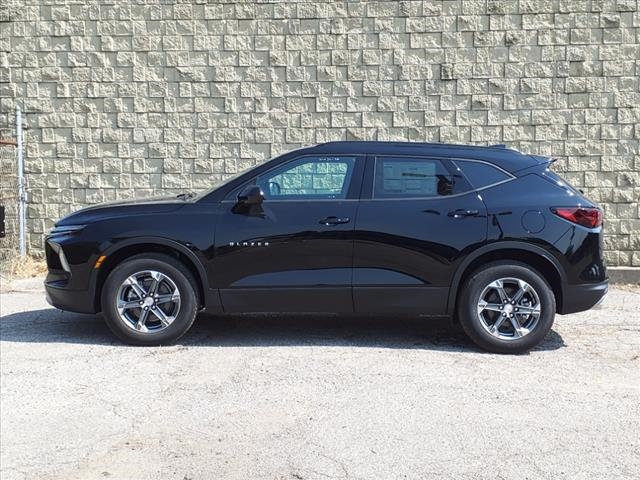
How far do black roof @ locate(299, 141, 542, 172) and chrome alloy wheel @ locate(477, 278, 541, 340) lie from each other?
3.33 feet

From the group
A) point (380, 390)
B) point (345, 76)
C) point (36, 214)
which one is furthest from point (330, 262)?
point (36, 214)

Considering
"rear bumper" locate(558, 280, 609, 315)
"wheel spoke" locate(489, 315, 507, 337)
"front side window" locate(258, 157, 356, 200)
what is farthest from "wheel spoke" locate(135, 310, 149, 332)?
"rear bumper" locate(558, 280, 609, 315)

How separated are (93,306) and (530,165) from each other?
399 centimetres

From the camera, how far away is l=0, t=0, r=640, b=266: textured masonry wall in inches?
380

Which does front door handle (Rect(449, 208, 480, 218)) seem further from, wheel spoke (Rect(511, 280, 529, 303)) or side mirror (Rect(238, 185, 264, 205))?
side mirror (Rect(238, 185, 264, 205))

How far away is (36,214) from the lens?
10.4 metres

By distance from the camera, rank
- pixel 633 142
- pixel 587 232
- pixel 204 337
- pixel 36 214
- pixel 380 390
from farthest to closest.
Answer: pixel 36 214
pixel 633 142
pixel 204 337
pixel 587 232
pixel 380 390

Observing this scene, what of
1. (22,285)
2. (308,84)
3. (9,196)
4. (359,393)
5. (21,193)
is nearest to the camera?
(359,393)

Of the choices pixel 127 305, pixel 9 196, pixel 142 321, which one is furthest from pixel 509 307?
pixel 9 196

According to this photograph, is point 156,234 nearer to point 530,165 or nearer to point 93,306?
point 93,306

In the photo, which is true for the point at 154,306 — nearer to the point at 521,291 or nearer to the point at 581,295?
the point at 521,291

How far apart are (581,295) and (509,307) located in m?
0.62

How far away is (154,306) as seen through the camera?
20.5 ft

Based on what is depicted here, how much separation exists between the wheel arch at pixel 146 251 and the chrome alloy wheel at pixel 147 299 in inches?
8.5
